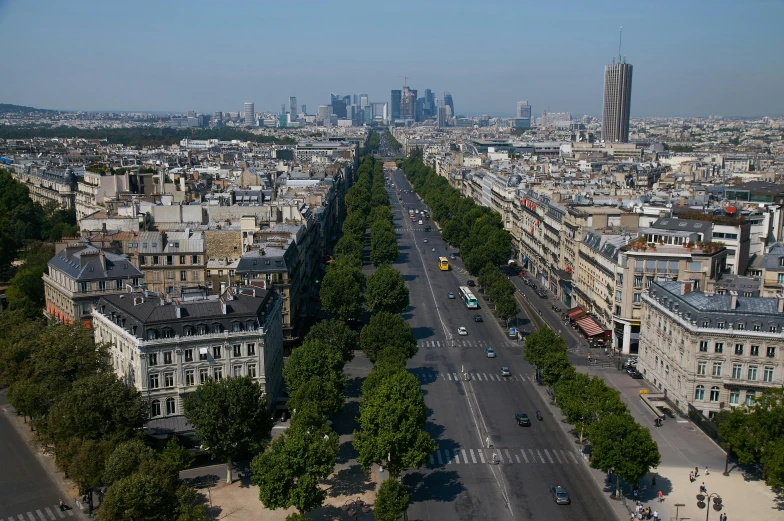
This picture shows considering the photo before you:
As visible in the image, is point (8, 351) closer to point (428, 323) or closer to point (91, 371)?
point (91, 371)

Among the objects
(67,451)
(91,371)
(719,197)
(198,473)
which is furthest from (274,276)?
(719,197)

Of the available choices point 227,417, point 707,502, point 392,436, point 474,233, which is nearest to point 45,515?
point 227,417

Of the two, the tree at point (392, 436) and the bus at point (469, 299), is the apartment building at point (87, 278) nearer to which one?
the tree at point (392, 436)

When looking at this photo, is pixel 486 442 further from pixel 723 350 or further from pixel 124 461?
pixel 124 461

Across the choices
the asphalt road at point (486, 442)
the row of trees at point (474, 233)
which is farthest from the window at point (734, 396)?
the row of trees at point (474, 233)

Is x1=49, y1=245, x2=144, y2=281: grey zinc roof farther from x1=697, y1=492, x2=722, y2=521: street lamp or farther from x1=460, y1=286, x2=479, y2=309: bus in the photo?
x1=697, y1=492, x2=722, y2=521: street lamp
